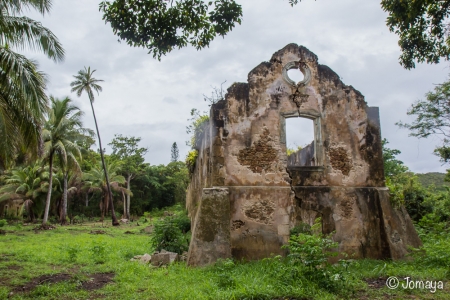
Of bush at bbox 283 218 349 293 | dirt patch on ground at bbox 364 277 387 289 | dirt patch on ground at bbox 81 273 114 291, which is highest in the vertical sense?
bush at bbox 283 218 349 293

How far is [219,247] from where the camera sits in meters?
7.70

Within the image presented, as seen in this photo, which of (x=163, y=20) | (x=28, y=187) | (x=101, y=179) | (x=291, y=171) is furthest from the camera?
(x=101, y=179)

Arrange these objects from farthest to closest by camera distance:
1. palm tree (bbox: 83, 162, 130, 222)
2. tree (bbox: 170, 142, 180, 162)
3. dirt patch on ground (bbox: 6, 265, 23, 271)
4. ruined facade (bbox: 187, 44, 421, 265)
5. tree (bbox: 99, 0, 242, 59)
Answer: tree (bbox: 170, 142, 180, 162), palm tree (bbox: 83, 162, 130, 222), ruined facade (bbox: 187, 44, 421, 265), dirt patch on ground (bbox: 6, 265, 23, 271), tree (bbox: 99, 0, 242, 59)

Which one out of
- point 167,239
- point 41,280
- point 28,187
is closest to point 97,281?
point 41,280

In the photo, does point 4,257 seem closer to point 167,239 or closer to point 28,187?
point 167,239

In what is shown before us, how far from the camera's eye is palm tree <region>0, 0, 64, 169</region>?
29.1ft

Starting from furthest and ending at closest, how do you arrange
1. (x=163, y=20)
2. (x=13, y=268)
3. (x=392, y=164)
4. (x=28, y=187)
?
(x=28, y=187), (x=392, y=164), (x=13, y=268), (x=163, y=20)

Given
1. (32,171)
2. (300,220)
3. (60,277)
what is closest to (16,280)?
(60,277)

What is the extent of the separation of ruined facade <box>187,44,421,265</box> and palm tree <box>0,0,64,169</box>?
4791 mm

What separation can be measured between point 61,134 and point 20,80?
1254 cm

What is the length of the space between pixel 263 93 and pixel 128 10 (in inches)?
187

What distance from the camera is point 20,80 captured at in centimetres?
899

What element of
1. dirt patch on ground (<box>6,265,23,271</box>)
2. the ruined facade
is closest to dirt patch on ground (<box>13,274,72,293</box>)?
dirt patch on ground (<box>6,265,23,271</box>)

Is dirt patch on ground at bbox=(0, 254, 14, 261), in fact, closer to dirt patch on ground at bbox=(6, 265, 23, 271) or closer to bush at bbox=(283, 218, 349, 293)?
dirt patch on ground at bbox=(6, 265, 23, 271)
